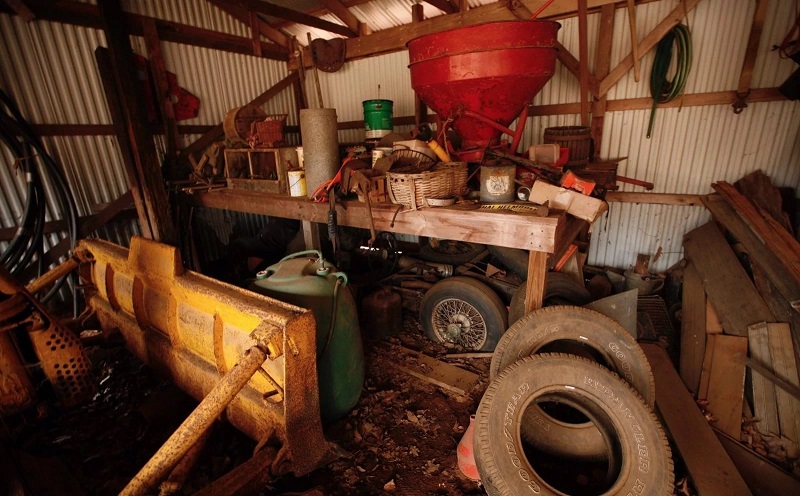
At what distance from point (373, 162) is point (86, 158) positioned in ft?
12.4

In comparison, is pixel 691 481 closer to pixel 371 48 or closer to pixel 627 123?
pixel 627 123

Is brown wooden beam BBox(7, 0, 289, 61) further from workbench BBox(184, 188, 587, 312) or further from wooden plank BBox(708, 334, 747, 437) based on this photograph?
wooden plank BBox(708, 334, 747, 437)

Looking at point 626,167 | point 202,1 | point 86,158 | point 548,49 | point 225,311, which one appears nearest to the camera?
point 225,311

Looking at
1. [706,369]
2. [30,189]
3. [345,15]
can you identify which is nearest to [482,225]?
[706,369]

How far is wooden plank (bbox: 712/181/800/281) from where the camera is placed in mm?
2727

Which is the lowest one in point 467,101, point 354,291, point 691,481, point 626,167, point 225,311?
point 691,481

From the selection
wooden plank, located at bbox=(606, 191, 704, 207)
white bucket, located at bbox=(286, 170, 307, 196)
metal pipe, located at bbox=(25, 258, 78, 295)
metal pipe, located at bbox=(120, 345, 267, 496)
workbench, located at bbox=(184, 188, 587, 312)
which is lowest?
metal pipe, located at bbox=(120, 345, 267, 496)

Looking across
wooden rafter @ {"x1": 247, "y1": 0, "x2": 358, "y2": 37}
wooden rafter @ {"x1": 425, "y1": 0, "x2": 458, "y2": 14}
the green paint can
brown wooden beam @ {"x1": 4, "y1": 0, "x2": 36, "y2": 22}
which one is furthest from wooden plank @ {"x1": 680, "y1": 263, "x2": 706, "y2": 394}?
brown wooden beam @ {"x1": 4, "y1": 0, "x2": 36, "y2": 22}

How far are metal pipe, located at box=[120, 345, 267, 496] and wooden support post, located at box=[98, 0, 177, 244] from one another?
2.77m

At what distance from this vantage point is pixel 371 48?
18.4ft

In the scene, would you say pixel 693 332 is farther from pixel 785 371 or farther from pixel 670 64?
pixel 670 64

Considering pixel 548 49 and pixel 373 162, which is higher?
pixel 548 49

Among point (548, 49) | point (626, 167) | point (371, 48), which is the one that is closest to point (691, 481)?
point (548, 49)

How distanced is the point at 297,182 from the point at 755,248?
13.6ft
